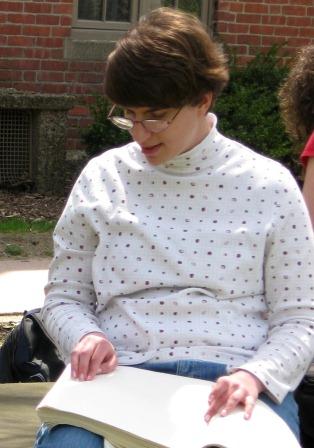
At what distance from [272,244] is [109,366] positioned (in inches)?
20.5

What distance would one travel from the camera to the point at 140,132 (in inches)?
118

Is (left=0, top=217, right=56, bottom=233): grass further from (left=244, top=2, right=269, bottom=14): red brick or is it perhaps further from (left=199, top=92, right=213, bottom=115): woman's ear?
(left=199, top=92, right=213, bottom=115): woman's ear

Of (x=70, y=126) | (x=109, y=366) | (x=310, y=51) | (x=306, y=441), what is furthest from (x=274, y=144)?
(x=109, y=366)

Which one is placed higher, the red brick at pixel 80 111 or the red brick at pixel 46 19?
the red brick at pixel 46 19

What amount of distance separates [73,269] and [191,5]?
785cm

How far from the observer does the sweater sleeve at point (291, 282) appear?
116 inches

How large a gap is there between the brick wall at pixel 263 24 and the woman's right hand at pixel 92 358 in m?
7.78

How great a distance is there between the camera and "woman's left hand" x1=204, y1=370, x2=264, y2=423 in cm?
267

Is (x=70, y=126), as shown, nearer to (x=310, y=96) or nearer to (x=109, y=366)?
(x=310, y=96)

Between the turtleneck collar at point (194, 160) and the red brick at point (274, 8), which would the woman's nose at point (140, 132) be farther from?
the red brick at point (274, 8)

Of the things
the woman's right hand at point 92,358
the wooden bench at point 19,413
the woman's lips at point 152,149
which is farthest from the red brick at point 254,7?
the woman's right hand at point 92,358

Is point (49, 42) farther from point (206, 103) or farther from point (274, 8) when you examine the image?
point (206, 103)

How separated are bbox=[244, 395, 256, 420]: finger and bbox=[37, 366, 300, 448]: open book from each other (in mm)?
12

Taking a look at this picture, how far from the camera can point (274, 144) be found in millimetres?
9711
